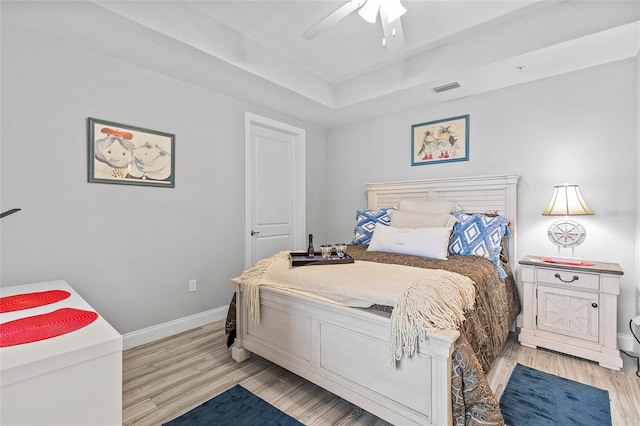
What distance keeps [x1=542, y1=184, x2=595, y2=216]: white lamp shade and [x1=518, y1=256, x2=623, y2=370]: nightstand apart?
41 cm

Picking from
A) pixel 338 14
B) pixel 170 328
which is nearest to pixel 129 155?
pixel 170 328

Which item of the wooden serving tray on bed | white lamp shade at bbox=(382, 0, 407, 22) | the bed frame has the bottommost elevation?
the bed frame

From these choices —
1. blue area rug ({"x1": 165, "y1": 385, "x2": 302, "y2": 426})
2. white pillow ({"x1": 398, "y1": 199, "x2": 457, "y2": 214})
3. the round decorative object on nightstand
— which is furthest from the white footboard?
the round decorative object on nightstand

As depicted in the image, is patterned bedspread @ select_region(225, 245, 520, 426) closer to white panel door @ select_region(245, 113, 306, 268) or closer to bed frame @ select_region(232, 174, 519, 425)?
bed frame @ select_region(232, 174, 519, 425)

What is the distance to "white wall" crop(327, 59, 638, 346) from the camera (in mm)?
2418

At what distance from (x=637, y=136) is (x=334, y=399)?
293 centimetres

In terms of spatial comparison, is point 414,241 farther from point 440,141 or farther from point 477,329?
point 440,141

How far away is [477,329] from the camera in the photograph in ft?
5.50

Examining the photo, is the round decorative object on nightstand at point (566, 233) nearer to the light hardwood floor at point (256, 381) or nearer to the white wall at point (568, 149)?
the white wall at point (568, 149)

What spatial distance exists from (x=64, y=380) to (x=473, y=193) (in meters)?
3.26

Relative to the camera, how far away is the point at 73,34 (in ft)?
6.93

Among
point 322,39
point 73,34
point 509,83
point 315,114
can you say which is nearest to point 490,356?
point 509,83

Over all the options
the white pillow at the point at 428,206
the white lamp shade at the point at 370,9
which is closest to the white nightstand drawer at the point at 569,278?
the white pillow at the point at 428,206

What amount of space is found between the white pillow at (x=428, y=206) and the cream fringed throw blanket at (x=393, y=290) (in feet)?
4.38
